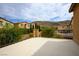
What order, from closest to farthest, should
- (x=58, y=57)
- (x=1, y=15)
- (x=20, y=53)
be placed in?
1. (x=58, y=57)
2. (x=20, y=53)
3. (x=1, y=15)

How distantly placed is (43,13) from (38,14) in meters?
0.23

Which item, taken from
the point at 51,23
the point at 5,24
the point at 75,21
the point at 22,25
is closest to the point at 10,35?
the point at 5,24

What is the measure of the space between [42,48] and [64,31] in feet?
4.16

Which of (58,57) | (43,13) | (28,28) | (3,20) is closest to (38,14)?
(43,13)

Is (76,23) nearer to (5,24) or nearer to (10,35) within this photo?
(10,35)

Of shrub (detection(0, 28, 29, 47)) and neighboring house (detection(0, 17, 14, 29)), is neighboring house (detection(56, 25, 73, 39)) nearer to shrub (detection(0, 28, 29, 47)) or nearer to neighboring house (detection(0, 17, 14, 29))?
shrub (detection(0, 28, 29, 47))

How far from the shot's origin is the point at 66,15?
8.02 meters

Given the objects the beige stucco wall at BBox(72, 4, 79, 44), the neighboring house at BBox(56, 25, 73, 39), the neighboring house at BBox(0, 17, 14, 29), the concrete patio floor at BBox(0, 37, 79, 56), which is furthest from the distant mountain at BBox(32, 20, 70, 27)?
the neighboring house at BBox(0, 17, 14, 29)

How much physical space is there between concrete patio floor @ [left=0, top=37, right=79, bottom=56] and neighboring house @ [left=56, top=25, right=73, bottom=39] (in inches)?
8.7

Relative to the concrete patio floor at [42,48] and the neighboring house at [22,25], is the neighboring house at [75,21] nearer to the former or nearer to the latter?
the concrete patio floor at [42,48]

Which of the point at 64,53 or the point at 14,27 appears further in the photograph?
the point at 14,27

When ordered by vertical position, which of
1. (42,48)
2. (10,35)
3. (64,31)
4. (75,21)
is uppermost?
(75,21)

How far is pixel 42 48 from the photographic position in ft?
25.5

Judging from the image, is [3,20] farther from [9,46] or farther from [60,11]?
[60,11]
